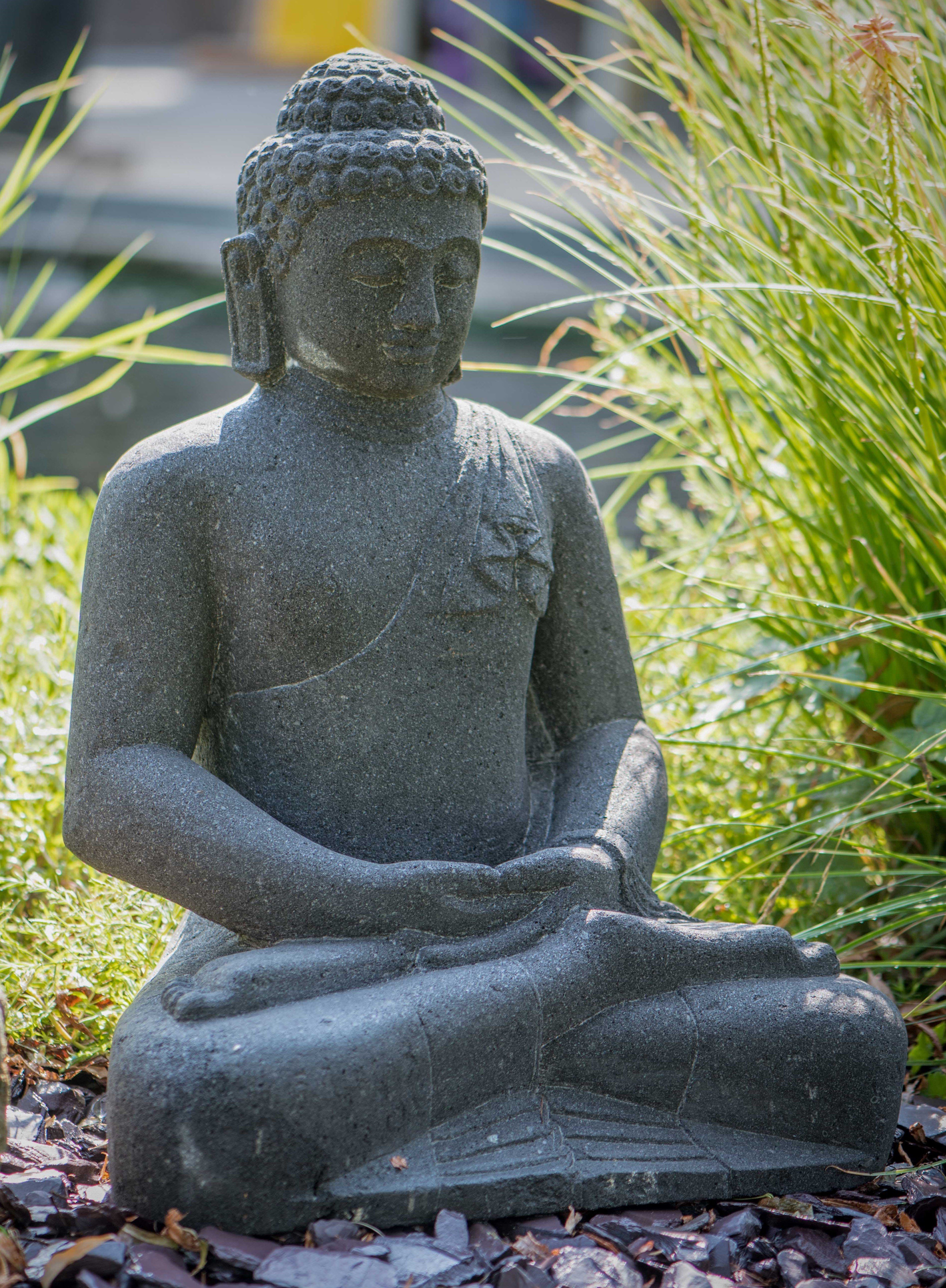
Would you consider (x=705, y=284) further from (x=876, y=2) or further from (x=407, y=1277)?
(x=407, y=1277)

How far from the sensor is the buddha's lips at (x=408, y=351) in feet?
5.83

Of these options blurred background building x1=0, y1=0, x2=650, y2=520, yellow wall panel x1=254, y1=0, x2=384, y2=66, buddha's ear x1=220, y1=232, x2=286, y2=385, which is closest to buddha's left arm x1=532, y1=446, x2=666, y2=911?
buddha's ear x1=220, y1=232, x2=286, y2=385

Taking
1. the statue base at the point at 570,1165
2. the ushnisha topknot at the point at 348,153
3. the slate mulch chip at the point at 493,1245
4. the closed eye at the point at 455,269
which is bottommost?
the slate mulch chip at the point at 493,1245

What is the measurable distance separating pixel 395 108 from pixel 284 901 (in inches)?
41.0

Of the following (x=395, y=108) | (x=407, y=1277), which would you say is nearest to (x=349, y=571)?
(x=395, y=108)

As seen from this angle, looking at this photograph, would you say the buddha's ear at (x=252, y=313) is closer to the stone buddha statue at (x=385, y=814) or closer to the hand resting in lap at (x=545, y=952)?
the stone buddha statue at (x=385, y=814)

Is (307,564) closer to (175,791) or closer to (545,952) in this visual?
(175,791)

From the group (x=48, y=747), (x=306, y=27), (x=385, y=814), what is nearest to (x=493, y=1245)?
(x=385, y=814)

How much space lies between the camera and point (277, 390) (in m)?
1.88

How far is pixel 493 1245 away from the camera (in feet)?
5.15

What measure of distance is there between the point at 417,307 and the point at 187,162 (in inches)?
495

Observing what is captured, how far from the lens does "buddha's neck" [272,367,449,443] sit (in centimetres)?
184

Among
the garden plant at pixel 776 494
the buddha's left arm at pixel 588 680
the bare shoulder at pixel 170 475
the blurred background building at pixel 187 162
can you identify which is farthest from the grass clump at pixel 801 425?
the blurred background building at pixel 187 162

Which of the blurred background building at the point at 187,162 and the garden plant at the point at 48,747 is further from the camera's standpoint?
the blurred background building at the point at 187,162
